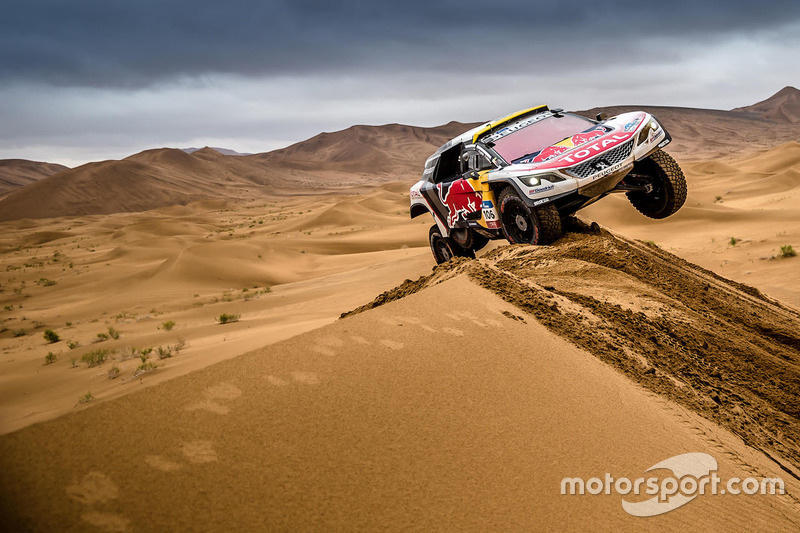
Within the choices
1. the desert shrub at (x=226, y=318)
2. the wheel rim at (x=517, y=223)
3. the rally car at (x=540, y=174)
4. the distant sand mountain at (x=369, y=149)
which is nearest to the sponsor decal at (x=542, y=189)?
the rally car at (x=540, y=174)

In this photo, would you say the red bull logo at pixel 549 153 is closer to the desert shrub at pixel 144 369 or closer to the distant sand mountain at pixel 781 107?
the desert shrub at pixel 144 369

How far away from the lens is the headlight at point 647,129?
263 inches

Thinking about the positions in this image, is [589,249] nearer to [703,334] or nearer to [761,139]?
[703,334]

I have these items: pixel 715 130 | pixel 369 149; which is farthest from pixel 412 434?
pixel 369 149

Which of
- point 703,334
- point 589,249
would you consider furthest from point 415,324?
point 589,249

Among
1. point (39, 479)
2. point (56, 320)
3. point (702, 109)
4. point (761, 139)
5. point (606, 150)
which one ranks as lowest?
point (56, 320)

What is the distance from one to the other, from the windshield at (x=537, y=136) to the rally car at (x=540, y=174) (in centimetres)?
1

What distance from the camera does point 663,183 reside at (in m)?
7.33

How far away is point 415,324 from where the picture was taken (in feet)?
12.6

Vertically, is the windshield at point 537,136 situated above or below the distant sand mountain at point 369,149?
below

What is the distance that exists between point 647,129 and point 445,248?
11.6 feet

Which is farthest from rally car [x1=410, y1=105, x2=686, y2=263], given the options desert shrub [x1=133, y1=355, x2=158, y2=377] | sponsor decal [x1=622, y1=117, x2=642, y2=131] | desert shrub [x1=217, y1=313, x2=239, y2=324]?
desert shrub [x1=133, y1=355, x2=158, y2=377]

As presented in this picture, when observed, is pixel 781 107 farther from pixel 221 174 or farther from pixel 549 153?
pixel 549 153

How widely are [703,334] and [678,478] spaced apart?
2283 mm
